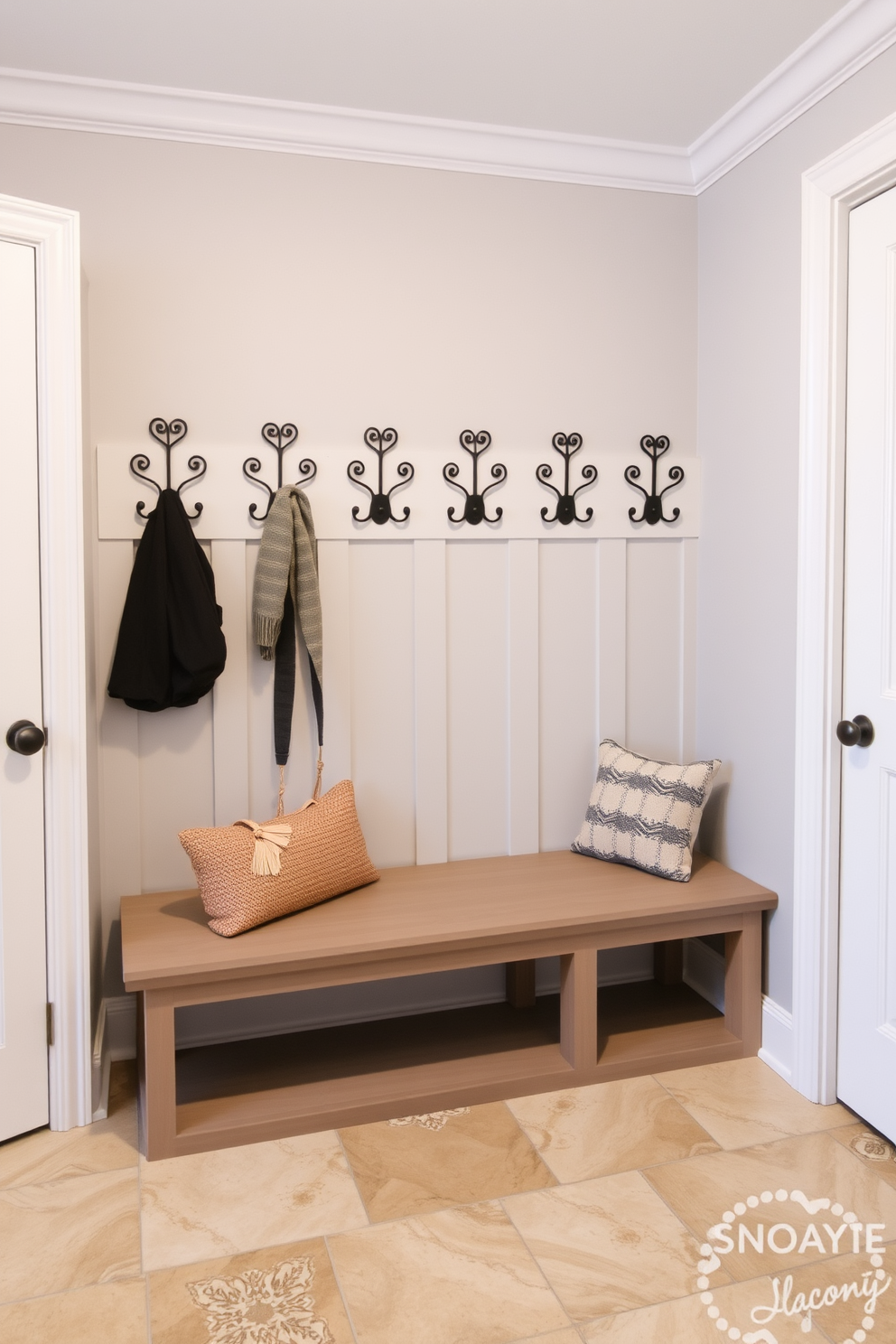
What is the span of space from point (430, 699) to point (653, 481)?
87 cm

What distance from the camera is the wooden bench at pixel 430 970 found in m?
2.02

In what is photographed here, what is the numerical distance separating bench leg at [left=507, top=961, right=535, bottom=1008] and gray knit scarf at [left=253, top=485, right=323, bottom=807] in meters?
0.75

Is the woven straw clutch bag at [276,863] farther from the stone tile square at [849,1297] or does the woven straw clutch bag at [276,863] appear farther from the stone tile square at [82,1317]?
the stone tile square at [849,1297]

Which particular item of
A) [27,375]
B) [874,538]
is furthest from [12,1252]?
[874,538]

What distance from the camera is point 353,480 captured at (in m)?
2.47

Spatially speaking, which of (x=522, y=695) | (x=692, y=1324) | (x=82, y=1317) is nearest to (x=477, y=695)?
(x=522, y=695)

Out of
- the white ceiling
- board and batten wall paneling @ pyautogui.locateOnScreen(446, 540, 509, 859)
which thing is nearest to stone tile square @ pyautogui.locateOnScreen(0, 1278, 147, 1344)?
board and batten wall paneling @ pyautogui.locateOnScreen(446, 540, 509, 859)

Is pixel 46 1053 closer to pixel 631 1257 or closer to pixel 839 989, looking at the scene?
pixel 631 1257

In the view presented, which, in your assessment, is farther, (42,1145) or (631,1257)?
(42,1145)

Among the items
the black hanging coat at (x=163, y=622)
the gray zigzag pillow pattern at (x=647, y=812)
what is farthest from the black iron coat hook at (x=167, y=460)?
the gray zigzag pillow pattern at (x=647, y=812)

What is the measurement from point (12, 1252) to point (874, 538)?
214cm

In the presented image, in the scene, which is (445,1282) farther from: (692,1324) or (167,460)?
(167,460)

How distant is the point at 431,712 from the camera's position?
257cm

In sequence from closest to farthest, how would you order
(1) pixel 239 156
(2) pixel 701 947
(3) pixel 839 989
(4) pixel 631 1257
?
1. (4) pixel 631 1257
2. (3) pixel 839 989
3. (1) pixel 239 156
4. (2) pixel 701 947
